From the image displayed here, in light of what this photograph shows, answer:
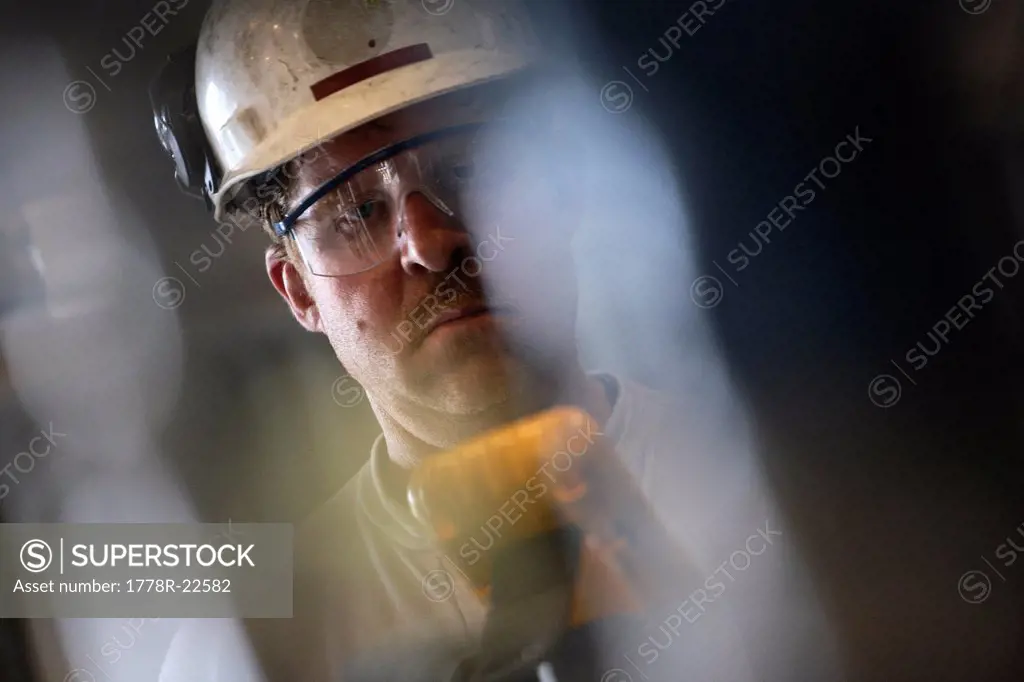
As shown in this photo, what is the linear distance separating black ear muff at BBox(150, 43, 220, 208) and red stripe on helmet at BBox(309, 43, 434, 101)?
0.15 m

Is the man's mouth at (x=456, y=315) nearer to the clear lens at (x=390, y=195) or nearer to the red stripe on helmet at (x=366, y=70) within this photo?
the clear lens at (x=390, y=195)

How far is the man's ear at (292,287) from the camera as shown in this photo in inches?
27.8

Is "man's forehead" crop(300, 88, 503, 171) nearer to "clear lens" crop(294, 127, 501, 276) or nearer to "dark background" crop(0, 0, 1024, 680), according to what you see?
"clear lens" crop(294, 127, 501, 276)

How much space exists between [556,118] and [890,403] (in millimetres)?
447

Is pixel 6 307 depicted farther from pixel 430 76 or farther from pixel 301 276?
pixel 430 76

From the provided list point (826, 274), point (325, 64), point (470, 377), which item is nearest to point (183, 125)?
point (325, 64)

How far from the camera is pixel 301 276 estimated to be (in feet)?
2.31

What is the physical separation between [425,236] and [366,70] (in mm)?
160

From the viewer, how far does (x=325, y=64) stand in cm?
65

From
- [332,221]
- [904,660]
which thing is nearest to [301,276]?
[332,221]

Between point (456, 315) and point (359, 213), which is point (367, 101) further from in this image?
point (456, 315)

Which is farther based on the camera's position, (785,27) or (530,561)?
(785,27)

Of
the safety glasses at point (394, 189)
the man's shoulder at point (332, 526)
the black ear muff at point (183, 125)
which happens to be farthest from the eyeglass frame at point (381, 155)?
the man's shoulder at point (332, 526)

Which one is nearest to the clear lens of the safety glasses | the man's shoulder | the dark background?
the safety glasses
